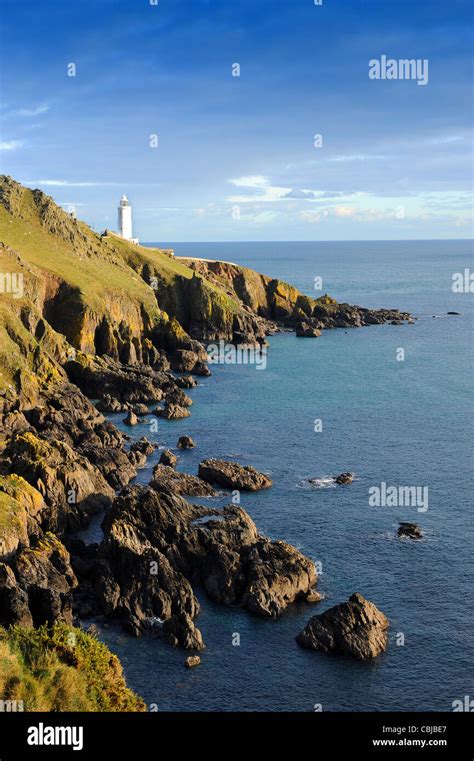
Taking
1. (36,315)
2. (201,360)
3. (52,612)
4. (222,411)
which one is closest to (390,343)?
(201,360)

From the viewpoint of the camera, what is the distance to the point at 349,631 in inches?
2114

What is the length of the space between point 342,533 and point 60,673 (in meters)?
43.4

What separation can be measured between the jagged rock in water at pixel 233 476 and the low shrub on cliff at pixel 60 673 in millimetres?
44023

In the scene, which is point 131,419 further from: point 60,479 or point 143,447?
point 60,479

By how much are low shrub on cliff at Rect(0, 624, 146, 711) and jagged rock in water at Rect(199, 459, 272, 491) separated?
44023mm

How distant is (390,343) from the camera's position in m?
188

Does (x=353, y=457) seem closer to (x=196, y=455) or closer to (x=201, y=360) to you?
(x=196, y=455)

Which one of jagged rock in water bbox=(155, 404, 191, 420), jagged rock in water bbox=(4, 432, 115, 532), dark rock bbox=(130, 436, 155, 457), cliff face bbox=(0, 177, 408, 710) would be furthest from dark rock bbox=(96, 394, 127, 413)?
jagged rock in water bbox=(4, 432, 115, 532)

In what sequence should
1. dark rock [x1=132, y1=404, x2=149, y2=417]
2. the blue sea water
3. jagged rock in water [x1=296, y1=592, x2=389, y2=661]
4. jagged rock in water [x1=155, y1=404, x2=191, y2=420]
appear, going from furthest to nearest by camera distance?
1. dark rock [x1=132, y1=404, x2=149, y2=417]
2. jagged rock in water [x1=155, y1=404, x2=191, y2=420]
3. jagged rock in water [x1=296, y1=592, x2=389, y2=661]
4. the blue sea water

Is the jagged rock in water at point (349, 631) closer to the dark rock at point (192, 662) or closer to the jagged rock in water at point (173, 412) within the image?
the dark rock at point (192, 662)

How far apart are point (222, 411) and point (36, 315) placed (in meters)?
39.0

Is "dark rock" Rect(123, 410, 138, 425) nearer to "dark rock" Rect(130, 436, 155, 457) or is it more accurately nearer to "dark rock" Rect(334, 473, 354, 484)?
"dark rock" Rect(130, 436, 155, 457)

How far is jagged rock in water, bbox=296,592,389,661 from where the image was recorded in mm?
53125

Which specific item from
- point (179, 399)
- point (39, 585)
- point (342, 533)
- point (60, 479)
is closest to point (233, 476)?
point (342, 533)
